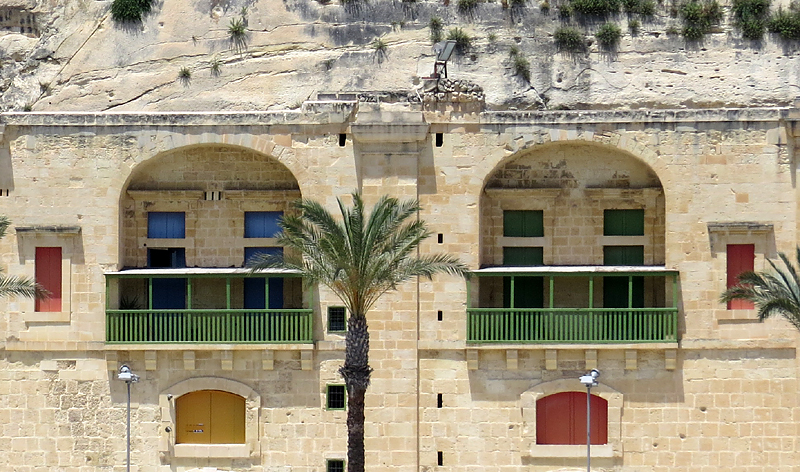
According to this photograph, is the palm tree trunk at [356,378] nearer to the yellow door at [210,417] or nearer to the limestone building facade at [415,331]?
the limestone building facade at [415,331]

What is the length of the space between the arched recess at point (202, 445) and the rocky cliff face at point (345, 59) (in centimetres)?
1350

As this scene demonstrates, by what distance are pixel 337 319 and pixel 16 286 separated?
6167mm

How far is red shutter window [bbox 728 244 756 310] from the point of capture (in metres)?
23.6

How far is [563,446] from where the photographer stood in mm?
23641

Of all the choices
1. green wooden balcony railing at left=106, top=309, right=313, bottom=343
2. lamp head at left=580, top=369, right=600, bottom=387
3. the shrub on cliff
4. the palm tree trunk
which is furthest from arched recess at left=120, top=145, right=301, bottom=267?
the shrub on cliff

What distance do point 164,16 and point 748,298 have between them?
2172cm

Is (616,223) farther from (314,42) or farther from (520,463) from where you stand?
(314,42)

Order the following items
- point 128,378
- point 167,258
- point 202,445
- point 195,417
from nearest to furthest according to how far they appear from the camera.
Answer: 1. point 128,378
2. point 202,445
3. point 195,417
4. point 167,258

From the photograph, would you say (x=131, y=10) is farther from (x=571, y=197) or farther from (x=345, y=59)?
(x=571, y=197)

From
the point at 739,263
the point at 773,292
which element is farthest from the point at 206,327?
the point at 773,292

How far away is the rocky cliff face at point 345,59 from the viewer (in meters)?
35.0

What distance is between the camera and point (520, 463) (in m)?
23.6

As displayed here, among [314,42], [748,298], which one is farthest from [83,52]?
[748,298]

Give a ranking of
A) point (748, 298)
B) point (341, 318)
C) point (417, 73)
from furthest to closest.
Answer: point (417, 73), point (341, 318), point (748, 298)
